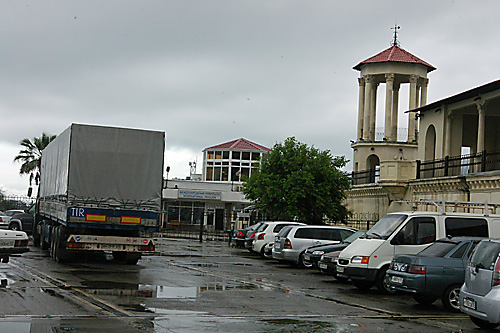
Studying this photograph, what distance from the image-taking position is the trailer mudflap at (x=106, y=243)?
19.8 m

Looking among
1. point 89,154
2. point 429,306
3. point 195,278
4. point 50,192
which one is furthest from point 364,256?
point 50,192

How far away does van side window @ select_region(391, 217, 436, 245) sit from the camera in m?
17.3

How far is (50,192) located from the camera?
2509cm

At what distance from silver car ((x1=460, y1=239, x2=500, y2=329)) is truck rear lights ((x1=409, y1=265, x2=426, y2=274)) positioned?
2354mm

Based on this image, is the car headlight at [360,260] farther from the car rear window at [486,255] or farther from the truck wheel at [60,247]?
the truck wheel at [60,247]

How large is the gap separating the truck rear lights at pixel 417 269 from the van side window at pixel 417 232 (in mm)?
3009

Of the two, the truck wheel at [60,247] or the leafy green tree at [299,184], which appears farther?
the leafy green tree at [299,184]

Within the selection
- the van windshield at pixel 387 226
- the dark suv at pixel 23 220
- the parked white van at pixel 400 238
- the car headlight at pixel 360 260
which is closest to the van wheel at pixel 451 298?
the parked white van at pixel 400 238

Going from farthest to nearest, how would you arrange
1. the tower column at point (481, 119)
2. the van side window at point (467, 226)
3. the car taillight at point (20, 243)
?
the tower column at point (481, 119)
the car taillight at point (20, 243)
the van side window at point (467, 226)

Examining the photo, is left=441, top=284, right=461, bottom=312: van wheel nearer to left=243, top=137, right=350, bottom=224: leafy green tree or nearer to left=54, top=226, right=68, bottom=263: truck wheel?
left=54, top=226, right=68, bottom=263: truck wheel

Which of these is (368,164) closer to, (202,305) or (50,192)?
(50,192)

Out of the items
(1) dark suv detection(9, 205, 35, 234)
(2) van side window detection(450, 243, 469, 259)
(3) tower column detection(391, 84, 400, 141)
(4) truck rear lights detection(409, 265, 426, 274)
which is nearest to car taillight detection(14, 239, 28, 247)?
(4) truck rear lights detection(409, 265, 426, 274)

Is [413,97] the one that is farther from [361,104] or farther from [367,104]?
[361,104]

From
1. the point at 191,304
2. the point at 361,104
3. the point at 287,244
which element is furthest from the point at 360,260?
the point at 361,104
